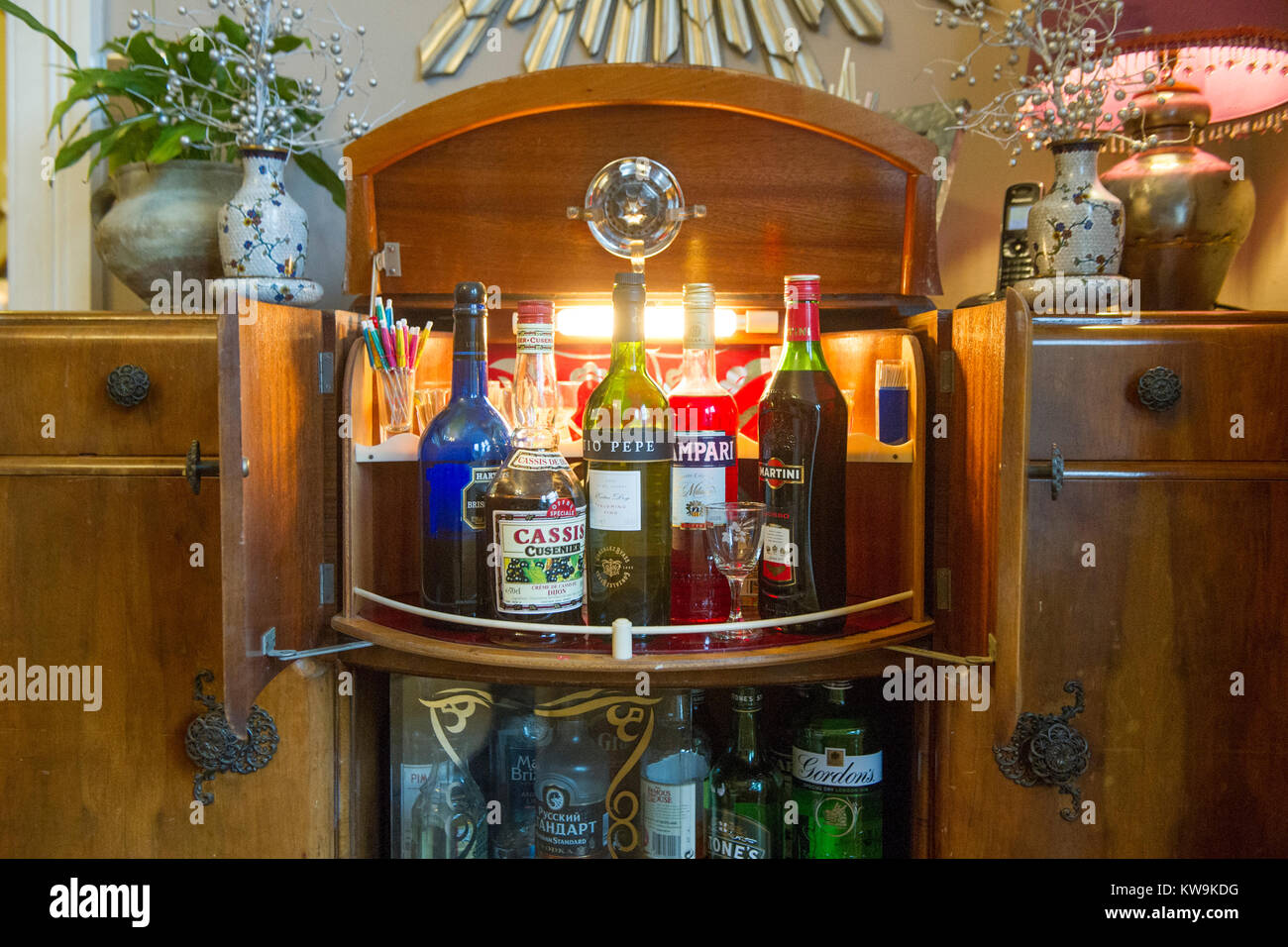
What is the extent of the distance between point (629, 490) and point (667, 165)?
409 mm

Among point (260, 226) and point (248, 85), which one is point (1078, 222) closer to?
point (260, 226)

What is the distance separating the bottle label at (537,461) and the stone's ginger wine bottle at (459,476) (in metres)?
0.08

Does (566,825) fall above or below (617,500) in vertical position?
below

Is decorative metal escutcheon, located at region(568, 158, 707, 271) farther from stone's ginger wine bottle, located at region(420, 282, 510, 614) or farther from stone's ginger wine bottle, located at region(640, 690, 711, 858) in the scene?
stone's ginger wine bottle, located at region(640, 690, 711, 858)

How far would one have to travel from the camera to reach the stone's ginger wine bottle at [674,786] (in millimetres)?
1096

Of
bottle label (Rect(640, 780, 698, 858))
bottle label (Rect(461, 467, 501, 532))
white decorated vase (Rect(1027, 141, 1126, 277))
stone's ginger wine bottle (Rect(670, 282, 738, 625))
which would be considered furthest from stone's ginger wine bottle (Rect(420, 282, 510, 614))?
white decorated vase (Rect(1027, 141, 1126, 277))

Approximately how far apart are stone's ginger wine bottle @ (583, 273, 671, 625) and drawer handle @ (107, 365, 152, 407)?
474mm

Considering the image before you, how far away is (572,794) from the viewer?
112 cm

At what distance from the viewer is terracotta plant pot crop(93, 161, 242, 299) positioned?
125cm

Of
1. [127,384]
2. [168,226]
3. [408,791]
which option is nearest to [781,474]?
[408,791]

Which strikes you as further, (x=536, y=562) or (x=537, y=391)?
(x=537, y=391)

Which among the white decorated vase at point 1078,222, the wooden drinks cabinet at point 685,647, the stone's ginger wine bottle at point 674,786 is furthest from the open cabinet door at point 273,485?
the white decorated vase at point 1078,222

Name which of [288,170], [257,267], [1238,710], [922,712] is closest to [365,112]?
[288,170]

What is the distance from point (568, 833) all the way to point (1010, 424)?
0.70 metres
